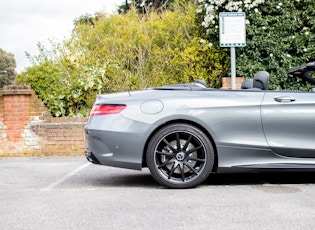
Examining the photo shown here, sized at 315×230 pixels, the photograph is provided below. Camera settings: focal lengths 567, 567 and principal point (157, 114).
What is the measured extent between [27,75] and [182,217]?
7.54 metres

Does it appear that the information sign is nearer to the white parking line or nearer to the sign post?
the sign post

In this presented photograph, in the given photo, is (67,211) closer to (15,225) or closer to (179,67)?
(15,225)

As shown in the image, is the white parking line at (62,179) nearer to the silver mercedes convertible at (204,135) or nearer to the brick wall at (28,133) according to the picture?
the silver mercedes convertible at (204,135)

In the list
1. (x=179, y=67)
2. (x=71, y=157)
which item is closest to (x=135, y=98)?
(x=71, y=157)

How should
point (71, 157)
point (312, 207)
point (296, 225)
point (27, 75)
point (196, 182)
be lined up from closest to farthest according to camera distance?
point (296, 225), point (312, 207), point (196, 182), point (71, 157), point (27, 75)

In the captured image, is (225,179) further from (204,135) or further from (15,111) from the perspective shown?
(15,111)

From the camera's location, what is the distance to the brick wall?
10023 mm

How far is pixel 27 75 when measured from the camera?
453 inches

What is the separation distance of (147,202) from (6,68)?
61946 mm

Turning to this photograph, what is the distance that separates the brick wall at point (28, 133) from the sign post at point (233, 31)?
9.38ft

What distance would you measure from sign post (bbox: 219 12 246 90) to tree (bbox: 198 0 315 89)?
5.09 ft

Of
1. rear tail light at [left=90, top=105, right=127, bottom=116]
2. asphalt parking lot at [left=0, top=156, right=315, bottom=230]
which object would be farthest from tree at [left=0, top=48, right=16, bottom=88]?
rear tail light at [left=90, top=105, right=127, bottom=116]

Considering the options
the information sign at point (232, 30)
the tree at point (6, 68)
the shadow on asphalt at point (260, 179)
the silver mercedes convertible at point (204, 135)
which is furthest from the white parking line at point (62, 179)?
the tree at point (6, 68)

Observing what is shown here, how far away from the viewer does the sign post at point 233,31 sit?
9.98 meters
